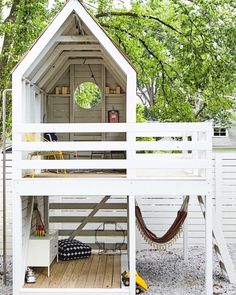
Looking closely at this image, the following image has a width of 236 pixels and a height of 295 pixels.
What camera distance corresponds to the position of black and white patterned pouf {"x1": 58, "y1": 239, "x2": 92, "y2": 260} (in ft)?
31.2

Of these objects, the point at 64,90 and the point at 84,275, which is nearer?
the point at 84,275

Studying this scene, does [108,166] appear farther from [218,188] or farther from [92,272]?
[218,188]

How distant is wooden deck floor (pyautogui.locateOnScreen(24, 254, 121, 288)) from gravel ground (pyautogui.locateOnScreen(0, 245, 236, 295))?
539mm

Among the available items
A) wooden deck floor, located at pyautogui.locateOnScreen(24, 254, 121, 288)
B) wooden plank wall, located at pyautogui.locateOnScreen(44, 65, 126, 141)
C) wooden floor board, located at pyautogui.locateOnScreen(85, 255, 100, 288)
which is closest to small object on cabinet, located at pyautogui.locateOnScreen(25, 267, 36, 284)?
wooden deck floor, located at pyautogui.locateOnScreen(24, 254, 121, 288)

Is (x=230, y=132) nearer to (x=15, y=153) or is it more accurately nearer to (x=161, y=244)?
(x=161, y=244)

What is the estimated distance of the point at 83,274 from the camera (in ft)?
27.8

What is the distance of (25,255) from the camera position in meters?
8.14

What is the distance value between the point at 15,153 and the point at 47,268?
2149mm

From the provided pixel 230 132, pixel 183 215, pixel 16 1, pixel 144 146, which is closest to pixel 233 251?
pixel 183 215

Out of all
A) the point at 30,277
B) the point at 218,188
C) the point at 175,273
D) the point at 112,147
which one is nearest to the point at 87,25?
the point at 112,147

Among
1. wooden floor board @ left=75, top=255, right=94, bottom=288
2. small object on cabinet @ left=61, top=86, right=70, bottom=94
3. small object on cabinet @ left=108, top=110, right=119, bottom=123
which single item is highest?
small object on cabinet @ left=61, top=86, right=70, bottom=94

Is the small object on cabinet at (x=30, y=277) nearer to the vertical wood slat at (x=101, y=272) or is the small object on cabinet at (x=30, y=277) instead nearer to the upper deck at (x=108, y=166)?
the vertical wood slat at (x=101, y=272)

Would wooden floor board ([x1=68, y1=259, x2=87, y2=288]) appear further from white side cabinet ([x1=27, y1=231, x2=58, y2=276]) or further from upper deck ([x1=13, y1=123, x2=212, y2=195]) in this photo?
upper deck ([x1=13, y1=123, x2=212, y2=195])

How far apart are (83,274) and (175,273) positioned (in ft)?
6.04
